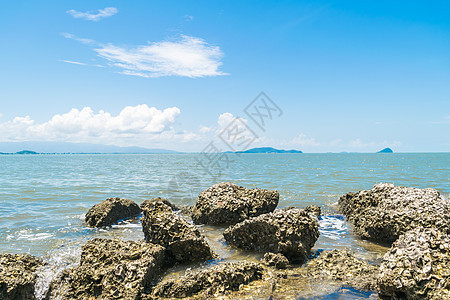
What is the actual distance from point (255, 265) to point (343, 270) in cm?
209

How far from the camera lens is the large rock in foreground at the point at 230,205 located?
499 inches

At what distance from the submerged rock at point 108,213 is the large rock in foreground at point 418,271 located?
10448 millimetres

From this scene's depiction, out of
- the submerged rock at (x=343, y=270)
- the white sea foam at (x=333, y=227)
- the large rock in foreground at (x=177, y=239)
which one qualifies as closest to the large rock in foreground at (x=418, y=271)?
the submerged rock at (x=343, y=270)

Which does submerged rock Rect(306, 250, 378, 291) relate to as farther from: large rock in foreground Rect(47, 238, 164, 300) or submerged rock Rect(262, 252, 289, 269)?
large rock in foreground Rect(47, 238, 164, 300)

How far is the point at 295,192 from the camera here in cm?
2369

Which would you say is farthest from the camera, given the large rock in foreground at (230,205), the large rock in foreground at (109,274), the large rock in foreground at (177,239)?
the large rock in foreground at (230,205)

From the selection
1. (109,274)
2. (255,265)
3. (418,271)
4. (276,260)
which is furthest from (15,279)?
(418,271)

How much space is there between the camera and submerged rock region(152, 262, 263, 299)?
639 cm

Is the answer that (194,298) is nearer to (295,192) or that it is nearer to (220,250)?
(220,250)

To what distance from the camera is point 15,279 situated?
638 cm

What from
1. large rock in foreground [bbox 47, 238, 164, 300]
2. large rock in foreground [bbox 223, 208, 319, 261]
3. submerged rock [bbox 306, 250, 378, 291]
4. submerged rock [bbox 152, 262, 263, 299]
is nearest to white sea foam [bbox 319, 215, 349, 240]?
large rock in foreground [bbox 223, 208, 319, 261]

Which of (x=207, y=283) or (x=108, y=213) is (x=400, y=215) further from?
(x=108, y=213)

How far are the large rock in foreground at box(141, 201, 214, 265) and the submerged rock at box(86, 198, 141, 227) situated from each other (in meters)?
4.87

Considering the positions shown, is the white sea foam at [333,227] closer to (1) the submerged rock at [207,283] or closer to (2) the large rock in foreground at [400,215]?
(2) the large rock in foreground at [400,215]
